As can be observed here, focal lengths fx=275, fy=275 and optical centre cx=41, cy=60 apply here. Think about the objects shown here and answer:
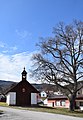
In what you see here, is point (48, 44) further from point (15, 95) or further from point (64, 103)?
point (64, 103)

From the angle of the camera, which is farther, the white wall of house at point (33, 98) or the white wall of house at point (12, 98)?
the white wall of house at point (33, 98)

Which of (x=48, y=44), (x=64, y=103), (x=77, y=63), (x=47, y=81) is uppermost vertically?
(x=48, y=44)

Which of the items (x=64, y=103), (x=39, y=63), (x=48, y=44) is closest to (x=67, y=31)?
(x=48, y=44)

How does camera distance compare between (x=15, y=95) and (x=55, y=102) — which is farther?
(x=55, y=102)

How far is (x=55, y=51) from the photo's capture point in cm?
5088

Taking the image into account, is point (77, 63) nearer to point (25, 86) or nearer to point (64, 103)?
point (25, 86)

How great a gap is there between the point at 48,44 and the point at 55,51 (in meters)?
1.83

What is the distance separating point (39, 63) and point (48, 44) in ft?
12.8

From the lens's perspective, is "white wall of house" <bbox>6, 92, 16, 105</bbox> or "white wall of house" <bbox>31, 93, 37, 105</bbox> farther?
"white wall of house" <bbox>31, 93, 37, 105</bbox>

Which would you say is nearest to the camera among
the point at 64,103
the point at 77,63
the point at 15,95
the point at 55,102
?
the point at 77,63

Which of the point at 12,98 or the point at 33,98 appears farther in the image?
the point at 33,98

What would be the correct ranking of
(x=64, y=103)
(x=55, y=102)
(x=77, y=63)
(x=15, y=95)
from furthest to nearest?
1. (x=55, y=102)
2. (x=64, y=103)
3. (x=15, y=95)
4. (x=77, y=63)

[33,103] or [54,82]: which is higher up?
[54,82]

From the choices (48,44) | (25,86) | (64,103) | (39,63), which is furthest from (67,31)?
(64,103)
